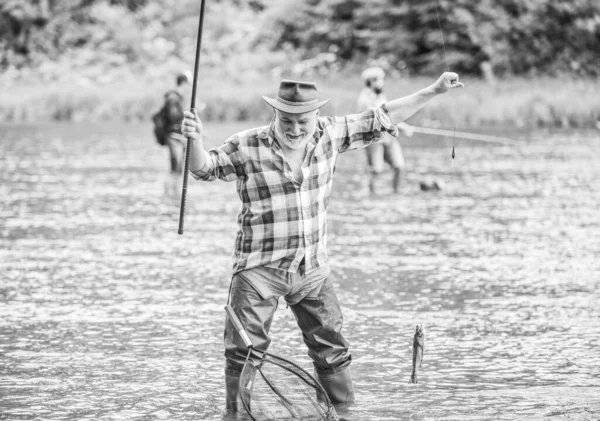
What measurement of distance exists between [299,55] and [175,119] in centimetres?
3810

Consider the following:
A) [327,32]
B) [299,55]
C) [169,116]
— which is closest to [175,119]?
[169,116]

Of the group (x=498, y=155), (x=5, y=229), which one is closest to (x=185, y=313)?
(x=5, y=229)

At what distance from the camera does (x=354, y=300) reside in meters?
9.71

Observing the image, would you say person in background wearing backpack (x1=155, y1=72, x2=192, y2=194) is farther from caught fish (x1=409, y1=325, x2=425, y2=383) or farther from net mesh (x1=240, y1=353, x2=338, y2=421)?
net mesh (x1=240, y1=353, x2=338, y2=421)

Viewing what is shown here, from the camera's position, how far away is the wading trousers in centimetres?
613

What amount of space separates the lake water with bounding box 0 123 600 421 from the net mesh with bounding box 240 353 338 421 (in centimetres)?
39

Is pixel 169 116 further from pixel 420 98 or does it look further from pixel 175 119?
pixel 420 98

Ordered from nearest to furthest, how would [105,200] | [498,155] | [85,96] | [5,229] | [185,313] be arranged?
[185,313]
[5,229]
[105,200]
[498,155]
[85,96]

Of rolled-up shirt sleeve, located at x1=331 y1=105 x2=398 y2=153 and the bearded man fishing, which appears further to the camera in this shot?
rolled-up shirt sleeve, located at x1=331 y1=105 x2=398 y2=153

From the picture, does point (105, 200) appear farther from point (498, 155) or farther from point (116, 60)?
point (116, 60)

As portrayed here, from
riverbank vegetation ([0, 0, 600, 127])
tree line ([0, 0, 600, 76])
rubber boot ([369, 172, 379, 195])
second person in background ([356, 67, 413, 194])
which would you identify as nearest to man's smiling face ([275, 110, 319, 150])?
second person in background ([356, 67, 413, 194])

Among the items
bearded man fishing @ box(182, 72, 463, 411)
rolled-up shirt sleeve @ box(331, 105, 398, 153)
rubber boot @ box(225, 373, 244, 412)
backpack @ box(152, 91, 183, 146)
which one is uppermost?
backpack @ box(152, 91, 183, 146)

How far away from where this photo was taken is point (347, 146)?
6477mm

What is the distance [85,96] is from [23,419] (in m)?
35.7
